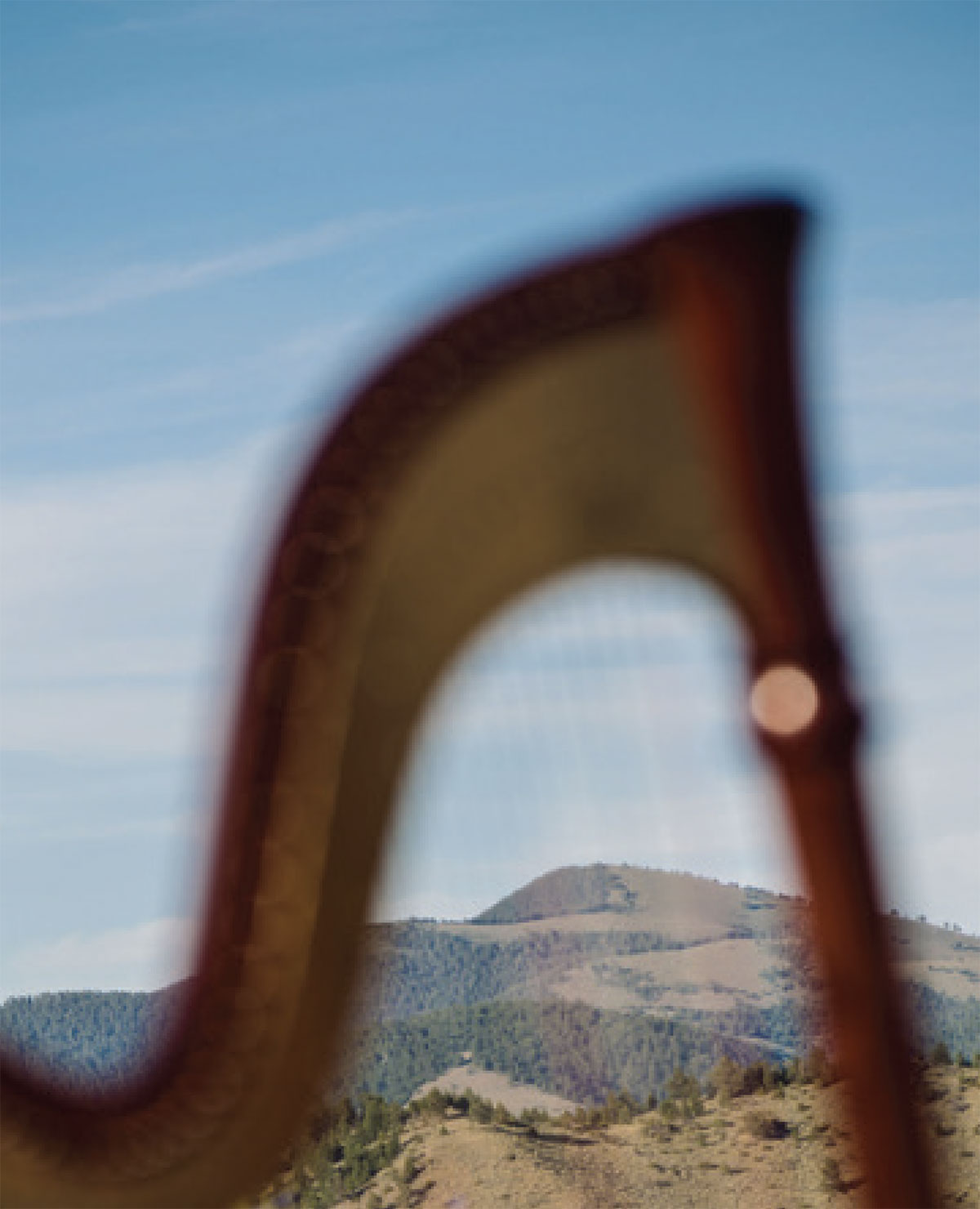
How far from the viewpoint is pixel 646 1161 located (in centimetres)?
3105

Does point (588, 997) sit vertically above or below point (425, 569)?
below

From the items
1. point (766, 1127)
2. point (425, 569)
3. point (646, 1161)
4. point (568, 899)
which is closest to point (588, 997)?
point (568, 899)

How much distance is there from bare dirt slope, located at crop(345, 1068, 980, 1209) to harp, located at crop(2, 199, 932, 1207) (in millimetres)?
21471

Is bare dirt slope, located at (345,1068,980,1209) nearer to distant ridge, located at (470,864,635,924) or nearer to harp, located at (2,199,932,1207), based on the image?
harp, located at (2,199,932,1207)

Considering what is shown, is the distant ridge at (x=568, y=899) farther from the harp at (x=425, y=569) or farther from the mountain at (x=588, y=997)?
the harp at (x=425, y=569)

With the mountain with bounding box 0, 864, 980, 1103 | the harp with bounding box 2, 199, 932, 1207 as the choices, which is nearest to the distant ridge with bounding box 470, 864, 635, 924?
the mountain with bounding box 0, 864, 980, 1103

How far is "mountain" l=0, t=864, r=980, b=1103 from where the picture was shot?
14.8 feet

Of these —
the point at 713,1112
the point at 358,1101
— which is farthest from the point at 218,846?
the point at 358,1101

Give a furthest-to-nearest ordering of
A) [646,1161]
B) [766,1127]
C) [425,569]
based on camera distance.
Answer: [646,1161] → [766,1127] → [425,569]

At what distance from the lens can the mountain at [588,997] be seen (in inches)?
177

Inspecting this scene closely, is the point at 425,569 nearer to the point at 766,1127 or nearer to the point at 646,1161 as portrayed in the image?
the point at 766,1127

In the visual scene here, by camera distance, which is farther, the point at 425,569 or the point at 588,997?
the point at 588,997

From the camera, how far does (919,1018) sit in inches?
179

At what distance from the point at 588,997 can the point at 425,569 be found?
308 ft
